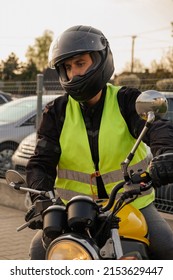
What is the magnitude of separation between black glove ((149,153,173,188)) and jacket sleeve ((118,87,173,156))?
292mm

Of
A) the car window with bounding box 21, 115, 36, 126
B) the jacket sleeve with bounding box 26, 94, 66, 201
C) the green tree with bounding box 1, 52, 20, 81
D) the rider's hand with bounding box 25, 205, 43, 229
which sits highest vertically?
the jacket sleeve with bounding box 26, 94, 66, 201

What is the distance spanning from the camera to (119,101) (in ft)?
10.7

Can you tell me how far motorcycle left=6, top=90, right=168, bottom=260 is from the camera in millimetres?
2381

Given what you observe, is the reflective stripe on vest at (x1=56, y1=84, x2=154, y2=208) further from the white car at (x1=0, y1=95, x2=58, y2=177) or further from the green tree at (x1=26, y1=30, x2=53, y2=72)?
the green tree at (x1=26, y1=30, x2=53, y2=72)

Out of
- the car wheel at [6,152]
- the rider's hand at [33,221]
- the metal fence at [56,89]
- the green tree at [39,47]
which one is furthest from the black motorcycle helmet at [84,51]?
the green tree at [39,47]

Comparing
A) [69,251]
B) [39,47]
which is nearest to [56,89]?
[69,251]

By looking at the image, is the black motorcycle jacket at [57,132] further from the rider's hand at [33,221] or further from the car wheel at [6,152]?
the car wheel at [6,152]

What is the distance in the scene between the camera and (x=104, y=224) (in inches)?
98.4

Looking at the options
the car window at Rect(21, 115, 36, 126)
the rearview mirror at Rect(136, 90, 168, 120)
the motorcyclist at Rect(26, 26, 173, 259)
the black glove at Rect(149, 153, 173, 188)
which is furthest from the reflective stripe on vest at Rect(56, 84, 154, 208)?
the car window at Rect(21, 115, 36, 126)

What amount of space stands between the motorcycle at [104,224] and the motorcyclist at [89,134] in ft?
0.93

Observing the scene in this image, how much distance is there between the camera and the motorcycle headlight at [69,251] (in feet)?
7.66

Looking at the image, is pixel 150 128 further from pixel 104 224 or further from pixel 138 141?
pixel 104 224

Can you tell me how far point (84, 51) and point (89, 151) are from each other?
493mm
